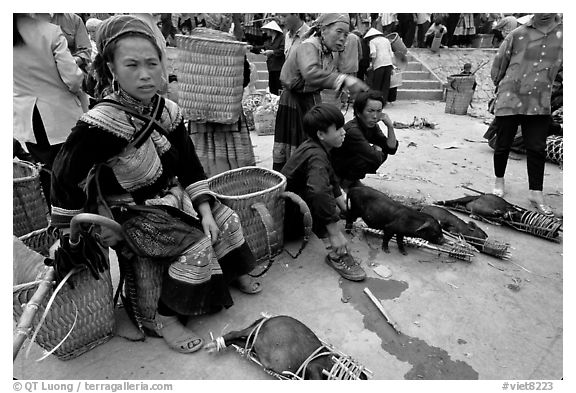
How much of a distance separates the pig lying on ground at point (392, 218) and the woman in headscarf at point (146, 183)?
1273 mm

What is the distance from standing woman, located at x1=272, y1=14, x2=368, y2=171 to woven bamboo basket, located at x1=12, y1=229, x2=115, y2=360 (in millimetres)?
2300

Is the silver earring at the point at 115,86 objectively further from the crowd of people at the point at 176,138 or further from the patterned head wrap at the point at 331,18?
the patterned head wrap at the point at 331,18

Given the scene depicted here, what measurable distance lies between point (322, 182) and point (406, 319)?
1.10m

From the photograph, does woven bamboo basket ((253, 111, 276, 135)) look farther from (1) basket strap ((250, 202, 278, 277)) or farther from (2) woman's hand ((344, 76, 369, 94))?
(1) basket strap ((250, 202, 278, 277))

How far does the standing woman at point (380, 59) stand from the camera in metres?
8.70

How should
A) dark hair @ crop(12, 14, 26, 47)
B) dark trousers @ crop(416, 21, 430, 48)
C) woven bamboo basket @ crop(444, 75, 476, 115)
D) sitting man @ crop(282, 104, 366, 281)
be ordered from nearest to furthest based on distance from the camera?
dark hair @ crop(12, 14, 26, 47) → sitting man @ crop(282, 104, 366, 281) → woven bamboo basket @ crop(444, 75, 476, 115) → dark trousers @ crop(416, 21, 430, 48)

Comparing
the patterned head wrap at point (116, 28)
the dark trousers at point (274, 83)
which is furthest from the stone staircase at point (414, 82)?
the patterned head wrap at point (116, 28)

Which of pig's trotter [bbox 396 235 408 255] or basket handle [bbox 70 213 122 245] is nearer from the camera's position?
basket handle [bbox 70 213 122 245]

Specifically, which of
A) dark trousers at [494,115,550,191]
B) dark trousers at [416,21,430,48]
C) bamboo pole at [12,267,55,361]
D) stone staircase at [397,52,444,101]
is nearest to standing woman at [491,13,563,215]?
dark trousers at [494,115,550,191]

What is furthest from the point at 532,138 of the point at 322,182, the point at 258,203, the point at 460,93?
the point at 460,93

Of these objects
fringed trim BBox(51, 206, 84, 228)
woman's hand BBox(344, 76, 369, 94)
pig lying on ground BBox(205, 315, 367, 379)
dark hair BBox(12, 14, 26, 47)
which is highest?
dark hair BBox(12, 14, 26, 47)

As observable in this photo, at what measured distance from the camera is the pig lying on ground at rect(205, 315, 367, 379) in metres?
Answer: 1.89
